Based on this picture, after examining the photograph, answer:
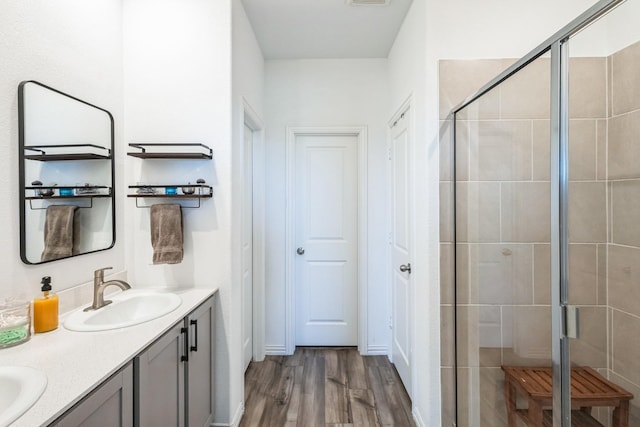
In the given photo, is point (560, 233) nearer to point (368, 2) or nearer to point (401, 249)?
point (401, 249)

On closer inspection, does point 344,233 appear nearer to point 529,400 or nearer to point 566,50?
point 529,400

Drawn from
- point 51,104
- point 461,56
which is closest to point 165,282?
point 51,104

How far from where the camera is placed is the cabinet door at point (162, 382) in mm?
1150

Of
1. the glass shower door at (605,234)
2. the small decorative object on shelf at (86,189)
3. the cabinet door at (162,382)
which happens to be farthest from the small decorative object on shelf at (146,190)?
the glass shower door at (605,234)

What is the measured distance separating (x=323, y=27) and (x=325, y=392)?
8.84 feet

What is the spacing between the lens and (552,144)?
1.19 m

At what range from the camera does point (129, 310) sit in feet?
5.40

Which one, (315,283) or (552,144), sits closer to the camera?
(552,144)

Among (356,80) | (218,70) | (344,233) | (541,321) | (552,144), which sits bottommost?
(541,321)

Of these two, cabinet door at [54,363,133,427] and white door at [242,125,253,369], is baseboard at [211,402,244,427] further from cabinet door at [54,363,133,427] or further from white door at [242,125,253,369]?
cabinet door at [54,363,133,427]

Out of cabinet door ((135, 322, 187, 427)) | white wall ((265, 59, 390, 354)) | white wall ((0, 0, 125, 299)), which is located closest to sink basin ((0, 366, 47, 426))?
cabinet door ((135, 322, 187, 427))

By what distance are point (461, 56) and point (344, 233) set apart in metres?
1.70

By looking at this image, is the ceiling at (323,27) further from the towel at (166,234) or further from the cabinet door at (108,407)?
the cabinet door at (108,407)

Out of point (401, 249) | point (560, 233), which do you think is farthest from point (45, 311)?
point (401, 249)
